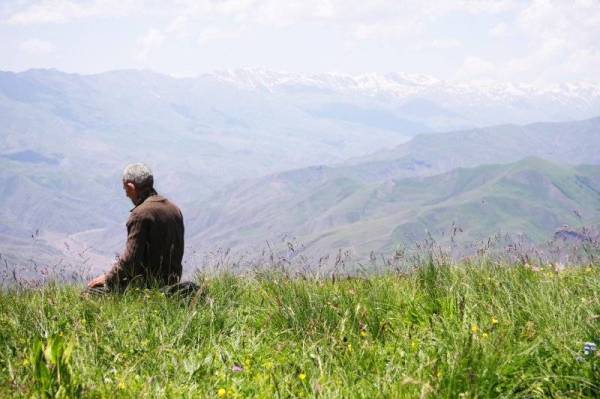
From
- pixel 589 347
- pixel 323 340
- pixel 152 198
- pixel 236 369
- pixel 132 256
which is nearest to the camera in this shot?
pixel 589 347

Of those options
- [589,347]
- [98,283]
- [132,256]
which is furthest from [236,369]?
[98,283]

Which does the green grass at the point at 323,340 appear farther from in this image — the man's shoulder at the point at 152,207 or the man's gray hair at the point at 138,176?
the man's gray hair at the point at 138,176

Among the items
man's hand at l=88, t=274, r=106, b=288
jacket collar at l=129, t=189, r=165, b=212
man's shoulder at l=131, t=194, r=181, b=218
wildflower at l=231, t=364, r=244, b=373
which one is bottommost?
man's hand at l=88, t=274, r=106, b=288

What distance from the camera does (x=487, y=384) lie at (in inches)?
128

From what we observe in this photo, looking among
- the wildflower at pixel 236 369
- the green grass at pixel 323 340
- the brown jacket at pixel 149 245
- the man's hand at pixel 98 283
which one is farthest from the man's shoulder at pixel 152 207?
the wildflower at pixel 236 369

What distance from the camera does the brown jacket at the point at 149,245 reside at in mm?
6938

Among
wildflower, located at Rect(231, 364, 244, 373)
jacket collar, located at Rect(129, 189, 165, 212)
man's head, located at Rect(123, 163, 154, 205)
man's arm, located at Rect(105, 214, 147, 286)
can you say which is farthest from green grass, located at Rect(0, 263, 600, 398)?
man's head, located at Rect(123, 163, 154, 205)

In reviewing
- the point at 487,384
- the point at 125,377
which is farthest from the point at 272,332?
the point at 487,384

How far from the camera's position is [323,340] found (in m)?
4.44

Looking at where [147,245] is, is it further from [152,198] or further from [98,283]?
[98,283]

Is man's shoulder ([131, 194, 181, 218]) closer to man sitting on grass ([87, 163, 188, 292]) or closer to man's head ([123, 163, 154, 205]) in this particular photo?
man sitting on grass ([87, 163, 188, 292])

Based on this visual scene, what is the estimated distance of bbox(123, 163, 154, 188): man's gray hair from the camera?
732 centimetres

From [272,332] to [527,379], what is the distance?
8.01ft

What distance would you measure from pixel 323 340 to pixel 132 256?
3321 mm
